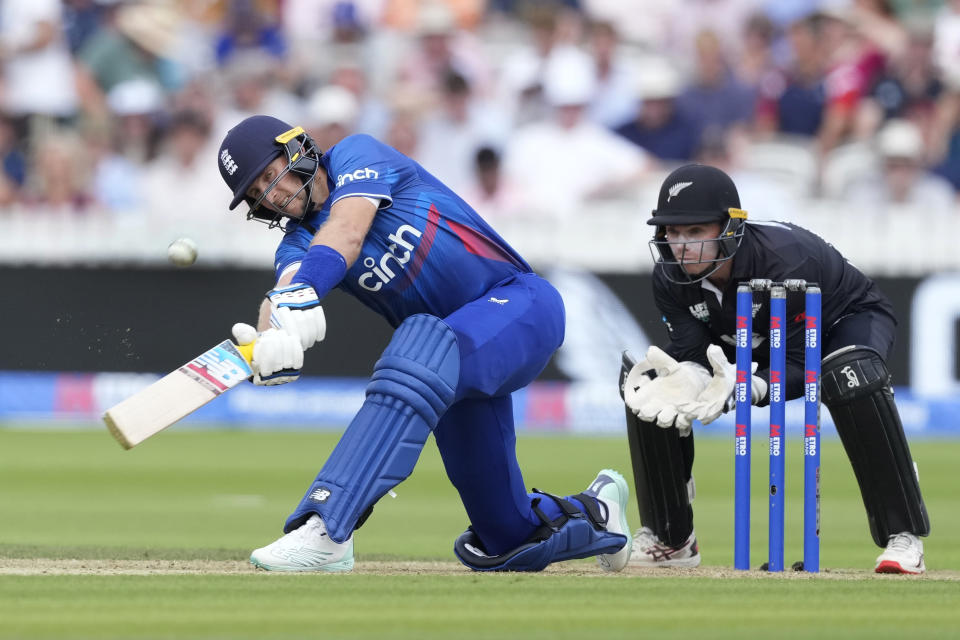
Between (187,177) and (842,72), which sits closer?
(187,177)

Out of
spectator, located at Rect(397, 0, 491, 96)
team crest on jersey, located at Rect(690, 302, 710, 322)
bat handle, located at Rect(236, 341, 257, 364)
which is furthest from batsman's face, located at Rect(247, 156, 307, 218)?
spectator, located at Rect(397, 0, 491, 96)

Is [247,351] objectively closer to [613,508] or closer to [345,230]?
[345,230]

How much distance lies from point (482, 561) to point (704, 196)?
134cm

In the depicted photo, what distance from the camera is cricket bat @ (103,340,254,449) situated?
4188 mm

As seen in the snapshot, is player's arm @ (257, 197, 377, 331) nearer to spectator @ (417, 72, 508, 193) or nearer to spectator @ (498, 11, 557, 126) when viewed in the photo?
spectator @ (417, 72, 508, 193)

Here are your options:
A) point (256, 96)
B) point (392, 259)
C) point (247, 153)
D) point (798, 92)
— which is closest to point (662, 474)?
point (392, 259)

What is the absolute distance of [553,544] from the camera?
503 centimetres

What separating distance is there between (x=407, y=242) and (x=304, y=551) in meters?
0.99

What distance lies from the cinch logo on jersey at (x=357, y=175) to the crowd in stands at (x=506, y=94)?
6.83m

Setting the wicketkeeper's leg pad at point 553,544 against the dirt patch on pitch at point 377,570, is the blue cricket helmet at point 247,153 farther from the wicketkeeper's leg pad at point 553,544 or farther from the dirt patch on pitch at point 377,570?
the wicketkeeper's leg pad at point 553,544

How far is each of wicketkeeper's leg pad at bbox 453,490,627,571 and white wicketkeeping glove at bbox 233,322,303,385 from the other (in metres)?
1.02

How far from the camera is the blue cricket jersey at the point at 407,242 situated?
4.83 meters

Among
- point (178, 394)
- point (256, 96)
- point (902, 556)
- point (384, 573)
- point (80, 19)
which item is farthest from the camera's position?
point (80, 19)

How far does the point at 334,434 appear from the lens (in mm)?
11516
